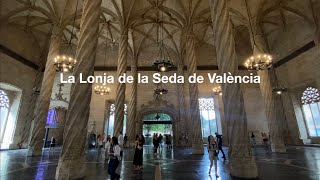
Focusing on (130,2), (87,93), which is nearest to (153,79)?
(130,2)

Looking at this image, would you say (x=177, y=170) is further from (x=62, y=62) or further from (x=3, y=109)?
(x=3, y=109)

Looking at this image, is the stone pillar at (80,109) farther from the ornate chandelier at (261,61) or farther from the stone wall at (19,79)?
the stone wall at (19,79)

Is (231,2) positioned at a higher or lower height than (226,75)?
higher

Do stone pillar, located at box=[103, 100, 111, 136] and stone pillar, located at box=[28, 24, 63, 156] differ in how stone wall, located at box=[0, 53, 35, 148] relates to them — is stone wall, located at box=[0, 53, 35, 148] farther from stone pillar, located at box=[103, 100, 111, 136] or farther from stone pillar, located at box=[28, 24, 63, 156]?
stone pillar, located at box=[28, 24, 63, 156]

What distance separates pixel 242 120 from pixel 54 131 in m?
24.3

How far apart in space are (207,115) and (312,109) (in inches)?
387

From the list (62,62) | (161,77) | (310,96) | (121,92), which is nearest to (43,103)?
(62,62)

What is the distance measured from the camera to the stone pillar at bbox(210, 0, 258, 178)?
5.07m

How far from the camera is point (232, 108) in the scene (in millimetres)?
5543

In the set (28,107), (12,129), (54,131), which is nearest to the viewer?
(12,129)

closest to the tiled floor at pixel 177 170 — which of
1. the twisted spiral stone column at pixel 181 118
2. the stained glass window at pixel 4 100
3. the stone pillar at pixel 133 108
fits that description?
the stone pillar at pixel 133 108

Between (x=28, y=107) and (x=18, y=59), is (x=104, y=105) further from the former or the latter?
(x=18, y=59)

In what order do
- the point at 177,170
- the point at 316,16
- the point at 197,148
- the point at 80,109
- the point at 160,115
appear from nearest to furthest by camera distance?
1. the point at 80,109
2. the point at 177,170
3. the point at 197,148
4. the point at 316,16
5. the point at 160,115

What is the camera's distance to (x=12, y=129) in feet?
58.9
